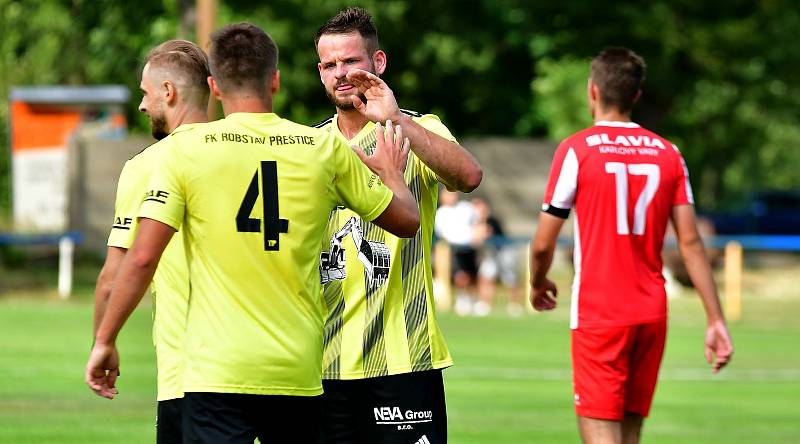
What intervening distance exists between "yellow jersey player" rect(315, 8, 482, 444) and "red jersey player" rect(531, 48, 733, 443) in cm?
155

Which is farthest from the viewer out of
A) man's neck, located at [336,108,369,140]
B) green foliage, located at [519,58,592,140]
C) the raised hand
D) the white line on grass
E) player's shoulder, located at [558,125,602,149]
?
green foliage, located at [519,58,592,140]

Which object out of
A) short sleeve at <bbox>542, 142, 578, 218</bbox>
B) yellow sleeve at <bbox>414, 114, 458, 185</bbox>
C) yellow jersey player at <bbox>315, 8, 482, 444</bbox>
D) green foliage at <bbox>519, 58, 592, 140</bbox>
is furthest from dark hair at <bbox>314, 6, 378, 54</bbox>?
green foliage at <bbox>519, 58, 592, 140</bbox>

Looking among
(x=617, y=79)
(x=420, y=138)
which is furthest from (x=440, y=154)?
(x=617, y=79)

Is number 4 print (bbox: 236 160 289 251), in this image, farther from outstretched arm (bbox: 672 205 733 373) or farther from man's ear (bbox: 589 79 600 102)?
outstretched arm (bbox: 672 205 733 373)

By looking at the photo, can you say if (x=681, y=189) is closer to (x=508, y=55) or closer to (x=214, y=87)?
(x=214, y=87)

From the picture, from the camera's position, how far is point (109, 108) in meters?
37.7

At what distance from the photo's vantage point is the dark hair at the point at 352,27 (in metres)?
6.49

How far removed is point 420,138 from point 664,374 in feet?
38.8

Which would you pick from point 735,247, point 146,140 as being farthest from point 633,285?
point 146,140

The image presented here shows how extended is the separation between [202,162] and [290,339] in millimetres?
679

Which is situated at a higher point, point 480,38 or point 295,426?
point 480,38

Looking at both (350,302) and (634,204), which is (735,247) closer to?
(634,204)

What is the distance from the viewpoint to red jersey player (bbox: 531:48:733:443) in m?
7.79

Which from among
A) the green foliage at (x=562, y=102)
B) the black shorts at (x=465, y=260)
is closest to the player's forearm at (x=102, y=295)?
the black shorts at (x=465, y=260)
